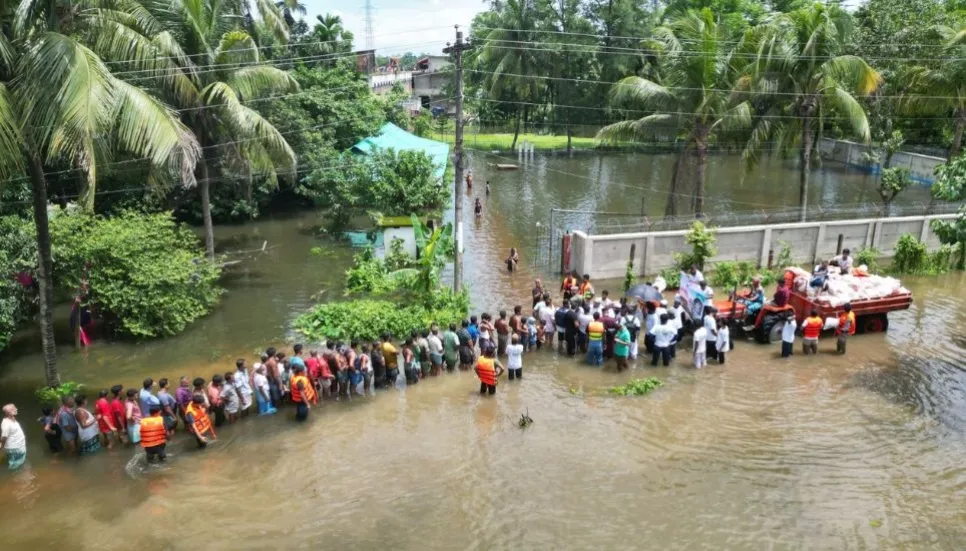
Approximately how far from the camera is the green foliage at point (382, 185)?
2319 centimetres

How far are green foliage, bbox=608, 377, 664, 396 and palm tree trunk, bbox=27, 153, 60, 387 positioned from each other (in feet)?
36.2

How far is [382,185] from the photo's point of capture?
23.1 metres

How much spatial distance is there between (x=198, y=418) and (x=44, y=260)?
4.59 meters

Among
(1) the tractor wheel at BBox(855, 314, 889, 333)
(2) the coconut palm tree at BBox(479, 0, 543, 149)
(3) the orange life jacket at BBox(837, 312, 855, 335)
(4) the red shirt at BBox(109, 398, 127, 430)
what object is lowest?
(1) the tractor wheel at BBox(855, 314, 889, 333)

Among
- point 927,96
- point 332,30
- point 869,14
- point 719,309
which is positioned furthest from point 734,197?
point 332,30

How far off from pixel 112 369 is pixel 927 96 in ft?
106

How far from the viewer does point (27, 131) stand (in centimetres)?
1098

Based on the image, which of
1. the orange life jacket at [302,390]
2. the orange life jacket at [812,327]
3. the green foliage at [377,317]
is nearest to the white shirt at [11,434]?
the orange life jacket at [302,390]

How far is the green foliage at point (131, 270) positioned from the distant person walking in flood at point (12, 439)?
527 cm

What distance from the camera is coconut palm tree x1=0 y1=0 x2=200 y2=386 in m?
9.98

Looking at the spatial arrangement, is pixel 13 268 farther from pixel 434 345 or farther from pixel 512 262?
pixel 512 262

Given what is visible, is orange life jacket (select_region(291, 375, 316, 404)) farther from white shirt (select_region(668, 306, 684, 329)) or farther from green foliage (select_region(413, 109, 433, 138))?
green foliage (select_region(413, 109, 433, 138))

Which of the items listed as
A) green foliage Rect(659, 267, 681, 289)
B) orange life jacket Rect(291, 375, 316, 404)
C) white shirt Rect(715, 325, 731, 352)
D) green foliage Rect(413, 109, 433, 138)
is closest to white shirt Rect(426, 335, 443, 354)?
orange life jacket Rect(291, 375, 316, 404)

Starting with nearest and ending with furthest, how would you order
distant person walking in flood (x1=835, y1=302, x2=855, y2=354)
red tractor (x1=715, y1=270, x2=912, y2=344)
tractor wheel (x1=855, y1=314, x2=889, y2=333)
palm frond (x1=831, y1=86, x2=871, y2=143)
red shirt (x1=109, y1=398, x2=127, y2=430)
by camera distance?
red shirt (x1=109, y1=398, x2=127, y2=430), distant person walking in flood (x1=835, y1=302, x2=855, y2=354), red tractor (x1=715, y1=270, x2=912, y2=344), tractor wheel (x1=855, y1=314, x2=889, y2=333), palm frond (x1=831, y1=86, x2=871, y2=143)
